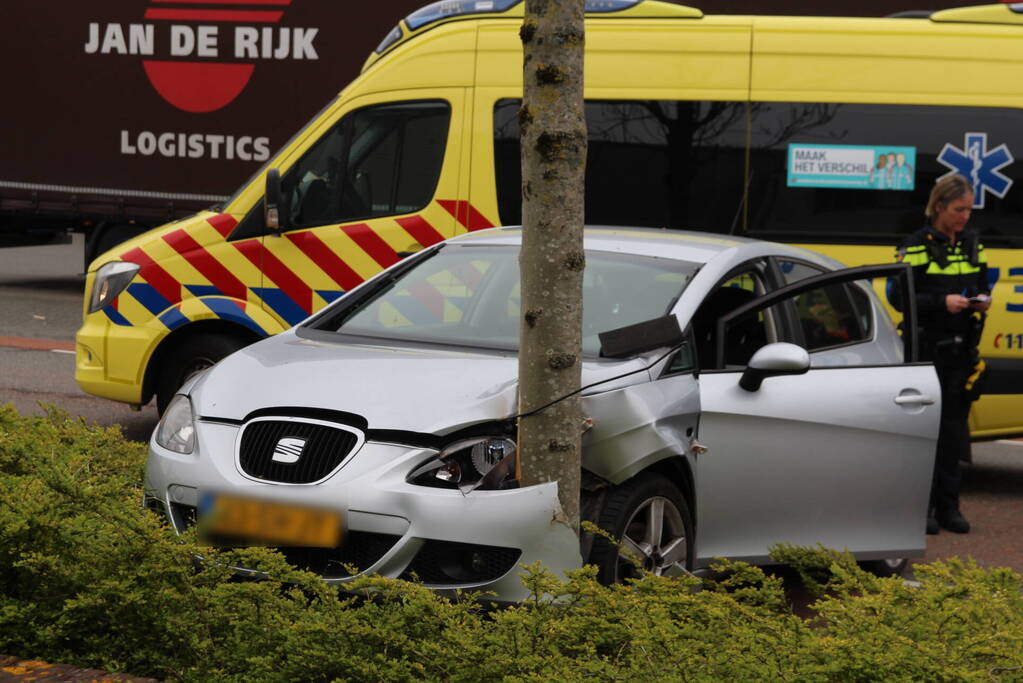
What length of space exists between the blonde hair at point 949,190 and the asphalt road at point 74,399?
1600 millimetres

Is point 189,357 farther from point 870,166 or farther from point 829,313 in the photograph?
point 870,166

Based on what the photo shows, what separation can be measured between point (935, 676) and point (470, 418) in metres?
1.65

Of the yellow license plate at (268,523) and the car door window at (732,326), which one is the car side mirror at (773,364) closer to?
the car door window at (732,326)

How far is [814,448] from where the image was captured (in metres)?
5.25

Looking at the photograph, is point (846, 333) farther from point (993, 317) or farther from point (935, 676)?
point (935, 676)

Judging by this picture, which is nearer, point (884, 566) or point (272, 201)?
point (884, 566)

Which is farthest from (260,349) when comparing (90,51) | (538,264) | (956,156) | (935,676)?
(90,51)

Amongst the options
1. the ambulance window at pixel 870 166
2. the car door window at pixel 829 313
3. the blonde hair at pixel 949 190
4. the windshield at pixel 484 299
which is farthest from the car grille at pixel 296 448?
the ambulance window at pixel 870 166

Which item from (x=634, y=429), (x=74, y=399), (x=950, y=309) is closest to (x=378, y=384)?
(x=634, y=429)

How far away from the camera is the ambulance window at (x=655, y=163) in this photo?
805cm

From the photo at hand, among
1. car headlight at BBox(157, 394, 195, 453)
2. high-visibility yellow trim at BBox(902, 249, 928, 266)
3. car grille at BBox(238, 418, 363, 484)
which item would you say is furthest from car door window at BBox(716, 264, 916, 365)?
car headlight at BBox(157, 394, 195, 453)

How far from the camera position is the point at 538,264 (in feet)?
13.2

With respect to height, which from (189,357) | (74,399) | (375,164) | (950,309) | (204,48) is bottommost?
(74,399)

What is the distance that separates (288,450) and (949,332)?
12.8ft
